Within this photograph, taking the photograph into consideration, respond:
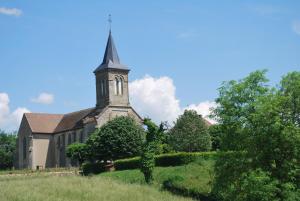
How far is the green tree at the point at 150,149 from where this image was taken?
41719 mm

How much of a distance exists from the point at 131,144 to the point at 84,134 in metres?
15.2

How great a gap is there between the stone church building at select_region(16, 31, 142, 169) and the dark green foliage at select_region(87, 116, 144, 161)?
9.89 meters

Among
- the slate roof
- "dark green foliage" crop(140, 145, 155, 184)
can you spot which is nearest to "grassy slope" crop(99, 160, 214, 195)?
"dark green foliage" crop(140, 145, 155, 184)

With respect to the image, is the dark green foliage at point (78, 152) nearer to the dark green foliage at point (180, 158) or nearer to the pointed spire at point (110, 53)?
the pointed spire at point (110, 53)

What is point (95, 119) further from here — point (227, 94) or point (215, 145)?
point (227, 94)

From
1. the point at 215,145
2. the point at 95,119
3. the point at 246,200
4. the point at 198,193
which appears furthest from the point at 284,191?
the point at 95,119

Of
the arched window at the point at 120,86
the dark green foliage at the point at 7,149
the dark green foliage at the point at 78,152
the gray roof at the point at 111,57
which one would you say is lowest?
the dark green foliage at the point at 78,152

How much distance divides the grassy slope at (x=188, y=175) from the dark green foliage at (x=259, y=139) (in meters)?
6.60

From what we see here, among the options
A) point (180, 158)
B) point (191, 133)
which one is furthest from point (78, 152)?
point (180, 158)

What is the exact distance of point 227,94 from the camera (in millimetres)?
30281

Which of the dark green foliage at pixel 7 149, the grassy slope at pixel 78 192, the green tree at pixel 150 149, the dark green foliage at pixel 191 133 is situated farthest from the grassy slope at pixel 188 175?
the dark green foliage at pixel 7 149

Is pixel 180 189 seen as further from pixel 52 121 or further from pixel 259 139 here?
pixel 52 121

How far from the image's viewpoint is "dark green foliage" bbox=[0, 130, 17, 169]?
94.1m

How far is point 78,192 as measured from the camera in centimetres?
3100
